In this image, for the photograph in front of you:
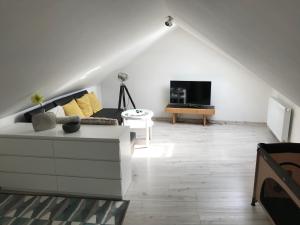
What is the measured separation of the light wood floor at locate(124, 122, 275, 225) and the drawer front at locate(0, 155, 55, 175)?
1.04 meters

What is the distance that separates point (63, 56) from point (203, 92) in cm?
430

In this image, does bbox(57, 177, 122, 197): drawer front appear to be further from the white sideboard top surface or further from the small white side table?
the small white side table

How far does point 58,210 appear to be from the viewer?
3.00 m

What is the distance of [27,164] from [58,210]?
0.70 meters

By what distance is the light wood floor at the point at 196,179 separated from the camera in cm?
290

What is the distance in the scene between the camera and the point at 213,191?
338cm

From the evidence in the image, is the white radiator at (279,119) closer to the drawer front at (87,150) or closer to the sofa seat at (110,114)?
the sofa seat at (110,114)

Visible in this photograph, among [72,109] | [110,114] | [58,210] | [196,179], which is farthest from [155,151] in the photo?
[58,210]

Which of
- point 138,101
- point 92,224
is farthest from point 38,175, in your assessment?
point 138,101

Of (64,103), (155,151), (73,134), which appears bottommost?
(155,151)

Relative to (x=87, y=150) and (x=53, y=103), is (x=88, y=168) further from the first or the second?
(x=53, y=103)

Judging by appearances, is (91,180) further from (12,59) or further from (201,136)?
(201,136)

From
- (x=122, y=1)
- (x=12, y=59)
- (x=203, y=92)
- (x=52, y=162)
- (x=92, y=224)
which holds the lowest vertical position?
(x=92, y=224)

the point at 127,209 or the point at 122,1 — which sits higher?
the point at 122,1
